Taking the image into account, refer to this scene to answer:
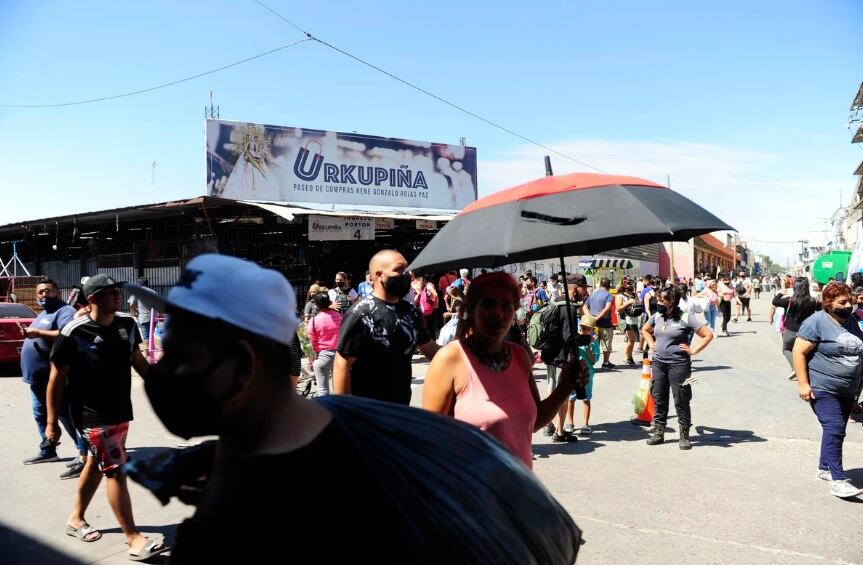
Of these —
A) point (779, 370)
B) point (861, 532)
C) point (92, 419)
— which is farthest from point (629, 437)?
point (779, 370)

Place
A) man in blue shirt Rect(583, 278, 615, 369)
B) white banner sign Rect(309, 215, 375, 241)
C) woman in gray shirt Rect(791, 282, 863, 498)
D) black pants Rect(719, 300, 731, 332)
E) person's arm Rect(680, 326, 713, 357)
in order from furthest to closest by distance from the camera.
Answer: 1. black pants Rect(719, 300, 731, 332)
2. white banner sign Rect(309, 215, 375, 241)
3. man in blue shirt Rect(583, 278, 615, 369)
4. person's arm Rect(680, 326, 713, 357)
5. woman in gray shirt Rect(791, 282, 863, 498)

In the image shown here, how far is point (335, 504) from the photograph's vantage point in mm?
1163

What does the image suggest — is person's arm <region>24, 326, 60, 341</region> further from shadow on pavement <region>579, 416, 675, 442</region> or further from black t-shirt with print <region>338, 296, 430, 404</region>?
shadow on pavement <region>579, 416, 675, 442</region>

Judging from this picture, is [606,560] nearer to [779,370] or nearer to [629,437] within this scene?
[629,437]

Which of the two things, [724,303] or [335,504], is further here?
[724,303]

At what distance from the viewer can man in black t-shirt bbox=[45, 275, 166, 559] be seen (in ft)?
14.6

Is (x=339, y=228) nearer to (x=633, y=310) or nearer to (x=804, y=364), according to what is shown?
(x=633, y=310)

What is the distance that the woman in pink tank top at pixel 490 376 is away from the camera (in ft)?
9.86

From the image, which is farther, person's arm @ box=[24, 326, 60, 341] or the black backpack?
the black backpack

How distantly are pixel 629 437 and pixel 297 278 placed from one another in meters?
13.3

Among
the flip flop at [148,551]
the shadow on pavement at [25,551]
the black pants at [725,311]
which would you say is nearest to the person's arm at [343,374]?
the flip flop at [148,551]

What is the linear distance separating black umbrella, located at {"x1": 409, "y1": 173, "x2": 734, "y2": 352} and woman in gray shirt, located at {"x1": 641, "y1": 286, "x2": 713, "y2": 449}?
3.99m

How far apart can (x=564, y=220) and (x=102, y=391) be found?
3.26 meters

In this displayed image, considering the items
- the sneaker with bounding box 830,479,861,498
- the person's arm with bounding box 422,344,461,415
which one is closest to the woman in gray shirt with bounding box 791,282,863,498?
the sneaker with bounding box 830,479,861,498
